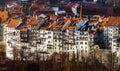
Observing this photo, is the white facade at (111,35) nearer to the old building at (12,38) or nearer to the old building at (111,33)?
the old building at (111,33)

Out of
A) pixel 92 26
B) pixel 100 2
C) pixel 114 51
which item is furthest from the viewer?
pixel 100 2

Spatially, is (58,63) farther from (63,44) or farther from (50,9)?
(50,9)

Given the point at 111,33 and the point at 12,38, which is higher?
the point at 111,33

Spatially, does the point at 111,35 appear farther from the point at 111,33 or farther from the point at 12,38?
→ the point at 12,38

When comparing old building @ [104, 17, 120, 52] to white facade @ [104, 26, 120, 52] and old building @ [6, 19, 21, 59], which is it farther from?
old building @ [6, 19, 21, 59]

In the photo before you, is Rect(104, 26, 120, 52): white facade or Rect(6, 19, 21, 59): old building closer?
Rect(104, 26, 120, 52): white facade

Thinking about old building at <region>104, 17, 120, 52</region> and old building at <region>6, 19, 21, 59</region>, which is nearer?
old building at <region>104, 17, 120, 52</region>

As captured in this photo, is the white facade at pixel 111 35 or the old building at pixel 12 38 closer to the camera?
the white facade at pixel 111 35

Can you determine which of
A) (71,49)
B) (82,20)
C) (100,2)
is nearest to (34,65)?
(71,49)

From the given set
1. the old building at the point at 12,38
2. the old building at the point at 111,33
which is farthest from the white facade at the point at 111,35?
the old building at the point at 12,38

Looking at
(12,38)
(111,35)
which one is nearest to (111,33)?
(111,35)

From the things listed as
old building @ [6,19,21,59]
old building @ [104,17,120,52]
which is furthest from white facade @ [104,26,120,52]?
old building @ [6,19,21,59]
